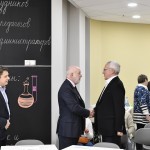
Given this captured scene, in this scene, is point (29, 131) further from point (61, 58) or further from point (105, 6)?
point (105, 6)

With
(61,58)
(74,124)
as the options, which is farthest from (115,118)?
(61,58)

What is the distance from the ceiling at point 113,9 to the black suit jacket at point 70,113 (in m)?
1.81

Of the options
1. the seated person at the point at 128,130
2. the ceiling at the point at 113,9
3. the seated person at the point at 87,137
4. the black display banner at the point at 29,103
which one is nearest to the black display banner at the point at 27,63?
the black display banner at the point at 29,103

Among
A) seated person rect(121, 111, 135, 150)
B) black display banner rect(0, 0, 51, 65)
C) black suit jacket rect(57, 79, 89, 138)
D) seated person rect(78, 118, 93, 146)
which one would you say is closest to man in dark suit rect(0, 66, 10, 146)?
black suit jacket rect(57, 79, 89, 138)

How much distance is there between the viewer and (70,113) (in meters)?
4.98

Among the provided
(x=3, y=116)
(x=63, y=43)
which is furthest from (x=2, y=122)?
(x=63, y=43)

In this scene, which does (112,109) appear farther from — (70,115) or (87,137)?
(87,137)

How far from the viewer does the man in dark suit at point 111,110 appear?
489 cm

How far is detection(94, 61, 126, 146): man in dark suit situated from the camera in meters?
4.89

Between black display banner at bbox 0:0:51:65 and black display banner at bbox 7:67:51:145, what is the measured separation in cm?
19

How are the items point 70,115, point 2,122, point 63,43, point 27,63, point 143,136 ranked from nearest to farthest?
point 2,122
point 70,115
point 143,136
point 27,63
point 63,43

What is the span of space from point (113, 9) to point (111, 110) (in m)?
2.55

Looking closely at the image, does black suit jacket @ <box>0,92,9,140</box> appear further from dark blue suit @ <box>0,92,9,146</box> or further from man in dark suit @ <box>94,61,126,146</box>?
man in dark suit @ <box>94,61,126,146</box>

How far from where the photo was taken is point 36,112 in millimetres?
6023
